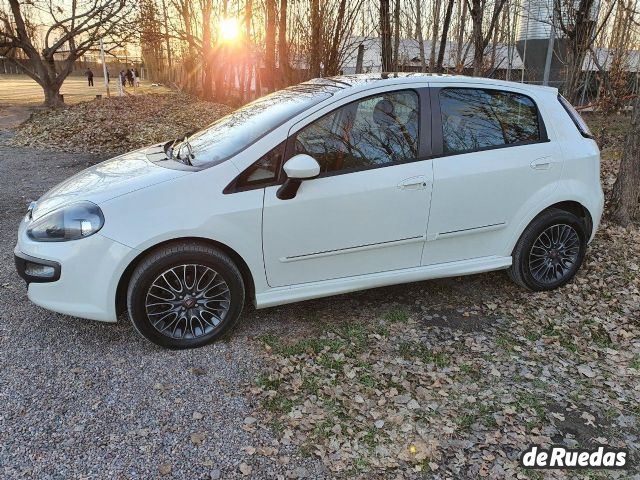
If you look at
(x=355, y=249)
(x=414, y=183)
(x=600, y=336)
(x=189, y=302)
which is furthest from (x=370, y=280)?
(x=600, y=336)

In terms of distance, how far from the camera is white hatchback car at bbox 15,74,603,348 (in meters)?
3.28

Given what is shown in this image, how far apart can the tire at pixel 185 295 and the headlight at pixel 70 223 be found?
0.39 meters

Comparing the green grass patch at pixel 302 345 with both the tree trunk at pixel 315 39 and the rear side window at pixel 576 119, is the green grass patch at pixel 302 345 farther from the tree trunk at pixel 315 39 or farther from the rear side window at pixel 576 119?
the tree trunk at pixel 315 39

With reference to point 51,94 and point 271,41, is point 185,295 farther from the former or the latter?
point 51,94

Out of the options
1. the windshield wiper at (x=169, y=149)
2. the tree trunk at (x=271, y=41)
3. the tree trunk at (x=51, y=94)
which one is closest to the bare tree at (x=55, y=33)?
the tree trunk at (x=51, y=94)

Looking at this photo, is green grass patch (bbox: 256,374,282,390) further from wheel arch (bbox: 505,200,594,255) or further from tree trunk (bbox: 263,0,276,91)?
tree trunk (bbox: 263,0,276,91)

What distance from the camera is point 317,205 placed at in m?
3.47

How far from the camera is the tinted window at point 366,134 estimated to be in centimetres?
355

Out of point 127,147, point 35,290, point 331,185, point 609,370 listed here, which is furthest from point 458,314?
point 127,147

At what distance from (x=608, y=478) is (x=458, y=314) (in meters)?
1.68

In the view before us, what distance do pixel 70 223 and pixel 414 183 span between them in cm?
231

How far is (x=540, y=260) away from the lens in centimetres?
435

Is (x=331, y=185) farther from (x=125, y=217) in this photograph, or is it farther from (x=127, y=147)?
(x=127, y=147)

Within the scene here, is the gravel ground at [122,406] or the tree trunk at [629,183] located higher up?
the tree trunk at [629,183]
